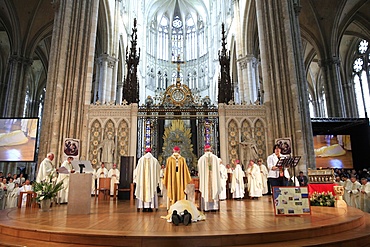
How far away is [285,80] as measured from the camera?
1259 cm

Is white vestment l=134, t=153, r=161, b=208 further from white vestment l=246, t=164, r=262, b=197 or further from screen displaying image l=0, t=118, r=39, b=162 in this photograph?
screen displaying image l=0, t=118, r=39, b=162

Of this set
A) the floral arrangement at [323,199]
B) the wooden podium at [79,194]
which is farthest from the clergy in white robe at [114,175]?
the floral arrangement at [323,199]

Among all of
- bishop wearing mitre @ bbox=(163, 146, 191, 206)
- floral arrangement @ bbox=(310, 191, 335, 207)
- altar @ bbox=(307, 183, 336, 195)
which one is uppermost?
bishop wearing mitre @ bbox=(163, 146, 191, 206)

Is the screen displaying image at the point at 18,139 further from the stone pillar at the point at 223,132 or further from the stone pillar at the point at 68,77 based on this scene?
the stone pillar at the point at 223,132

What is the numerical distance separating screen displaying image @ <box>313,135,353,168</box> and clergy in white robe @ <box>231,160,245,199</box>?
10498mm

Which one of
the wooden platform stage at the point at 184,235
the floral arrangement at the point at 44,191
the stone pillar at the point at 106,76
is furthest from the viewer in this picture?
the stone pillar at the point at 106,76

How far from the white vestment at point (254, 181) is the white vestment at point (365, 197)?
3.79 m

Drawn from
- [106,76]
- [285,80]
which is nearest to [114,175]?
[285,80]

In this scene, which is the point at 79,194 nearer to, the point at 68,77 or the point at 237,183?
the point at 237,183

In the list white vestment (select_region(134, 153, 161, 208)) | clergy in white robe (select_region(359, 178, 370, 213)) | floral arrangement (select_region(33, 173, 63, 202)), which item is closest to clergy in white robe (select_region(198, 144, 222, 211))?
white vestment (select_region(134, 153, 161, 208))

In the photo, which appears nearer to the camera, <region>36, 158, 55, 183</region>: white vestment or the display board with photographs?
the display board with photographs

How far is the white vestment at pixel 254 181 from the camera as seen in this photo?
36.1ft

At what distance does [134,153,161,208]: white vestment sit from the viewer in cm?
720

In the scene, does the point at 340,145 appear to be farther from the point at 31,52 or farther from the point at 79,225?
the point at 31,52
